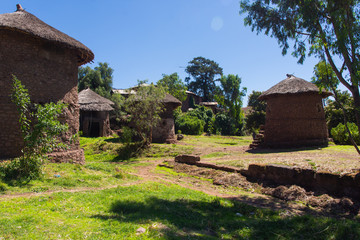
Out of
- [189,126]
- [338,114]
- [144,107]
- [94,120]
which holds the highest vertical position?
[338,114]

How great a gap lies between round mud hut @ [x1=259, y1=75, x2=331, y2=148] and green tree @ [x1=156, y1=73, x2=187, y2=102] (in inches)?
1047

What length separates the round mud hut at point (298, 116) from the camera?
16297 mm

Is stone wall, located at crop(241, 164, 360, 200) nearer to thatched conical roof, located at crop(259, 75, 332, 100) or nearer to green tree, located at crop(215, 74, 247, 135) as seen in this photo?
thatched conical roof, located at crop(259, 75, 332, 100)

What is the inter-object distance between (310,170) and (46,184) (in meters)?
8.11

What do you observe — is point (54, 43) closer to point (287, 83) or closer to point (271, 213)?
point (271, 213)

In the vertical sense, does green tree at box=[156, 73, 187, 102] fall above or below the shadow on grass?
above

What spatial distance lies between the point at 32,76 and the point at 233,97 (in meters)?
34.5

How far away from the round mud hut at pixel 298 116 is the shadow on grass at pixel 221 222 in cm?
1200

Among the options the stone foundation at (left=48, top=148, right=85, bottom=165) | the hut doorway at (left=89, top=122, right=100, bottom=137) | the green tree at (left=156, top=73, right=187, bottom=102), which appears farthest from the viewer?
the green tree at (left=156, top=73, right=187, bottom=102)

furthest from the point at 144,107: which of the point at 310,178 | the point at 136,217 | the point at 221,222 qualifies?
the point at 221,222

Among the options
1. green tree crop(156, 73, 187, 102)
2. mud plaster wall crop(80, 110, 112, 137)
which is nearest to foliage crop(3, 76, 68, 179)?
mud plaster wall crop(80, 110, 112, 137)

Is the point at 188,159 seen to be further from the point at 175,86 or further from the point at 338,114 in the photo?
the point at 175,86

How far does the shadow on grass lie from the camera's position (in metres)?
4.45

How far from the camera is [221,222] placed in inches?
200
